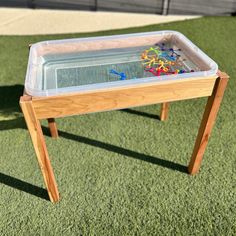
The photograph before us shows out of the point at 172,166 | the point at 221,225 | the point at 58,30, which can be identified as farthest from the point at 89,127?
the point at 58,30

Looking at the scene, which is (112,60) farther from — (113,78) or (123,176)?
(123,176)

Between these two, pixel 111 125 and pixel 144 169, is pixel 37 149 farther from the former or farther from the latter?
pixel 111 125

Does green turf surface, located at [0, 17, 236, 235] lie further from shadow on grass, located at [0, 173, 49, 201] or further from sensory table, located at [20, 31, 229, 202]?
sensory table, located at [20, 31, 229, 202]

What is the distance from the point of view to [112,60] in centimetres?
166

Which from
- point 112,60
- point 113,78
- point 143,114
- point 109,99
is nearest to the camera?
point 109,99

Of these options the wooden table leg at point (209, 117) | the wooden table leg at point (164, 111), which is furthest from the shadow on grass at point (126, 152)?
the wooden table leg at point (164, 111)

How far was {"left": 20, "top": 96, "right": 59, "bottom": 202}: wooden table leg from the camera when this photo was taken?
3.90ft

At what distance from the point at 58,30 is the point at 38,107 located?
3241mm

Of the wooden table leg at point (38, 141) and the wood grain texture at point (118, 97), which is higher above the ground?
the wood grain texture at point (118, 97)

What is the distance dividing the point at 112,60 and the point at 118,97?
463mm

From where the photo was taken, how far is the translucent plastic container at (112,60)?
146 cm

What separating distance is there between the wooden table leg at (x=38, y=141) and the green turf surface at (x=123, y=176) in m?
0.16

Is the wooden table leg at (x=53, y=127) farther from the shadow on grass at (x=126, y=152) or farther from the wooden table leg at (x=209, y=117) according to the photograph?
the wooden table leg at (x=209, y=117)

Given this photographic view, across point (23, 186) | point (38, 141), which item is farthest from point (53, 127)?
point (38, 141)
